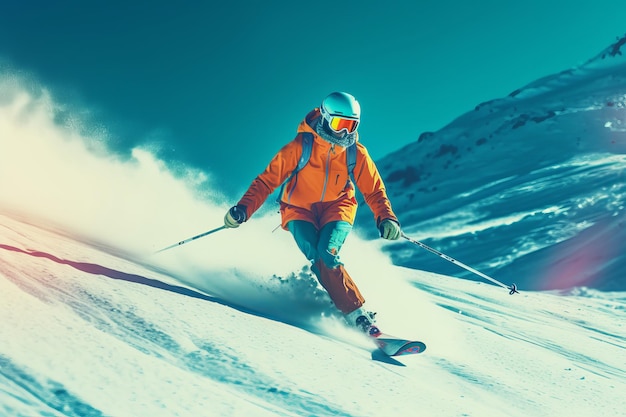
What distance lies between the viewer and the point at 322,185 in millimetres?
5234

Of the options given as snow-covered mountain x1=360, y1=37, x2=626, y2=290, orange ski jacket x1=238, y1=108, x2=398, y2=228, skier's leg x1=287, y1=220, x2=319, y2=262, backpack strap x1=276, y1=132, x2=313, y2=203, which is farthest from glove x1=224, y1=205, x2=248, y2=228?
snow-covered mountain x1=360, y1=37, x2=626, y2=290

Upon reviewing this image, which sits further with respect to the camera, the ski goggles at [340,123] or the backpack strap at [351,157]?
the backpack strap at [351,157]

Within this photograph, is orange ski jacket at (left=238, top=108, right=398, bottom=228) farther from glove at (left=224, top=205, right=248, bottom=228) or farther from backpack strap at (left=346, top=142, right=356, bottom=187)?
glove at (left=224, top=205, right=248, bottom=228)

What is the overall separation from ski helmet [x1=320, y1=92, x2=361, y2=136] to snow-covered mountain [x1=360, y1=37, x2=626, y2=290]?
1044cm

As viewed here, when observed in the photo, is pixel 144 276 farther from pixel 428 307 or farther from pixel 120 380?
pixel 428 307

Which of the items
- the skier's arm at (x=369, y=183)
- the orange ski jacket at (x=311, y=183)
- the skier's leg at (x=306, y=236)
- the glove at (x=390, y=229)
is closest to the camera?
the skier's leg at (x=306, y=236)

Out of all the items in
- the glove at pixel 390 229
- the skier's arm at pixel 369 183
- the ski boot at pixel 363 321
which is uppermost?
the skier's arm at pixel 369 183

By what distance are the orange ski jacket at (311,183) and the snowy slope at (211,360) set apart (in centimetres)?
71

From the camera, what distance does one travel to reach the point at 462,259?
21.0 m

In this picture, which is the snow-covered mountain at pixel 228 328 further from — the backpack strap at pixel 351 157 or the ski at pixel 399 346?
the backpack strap at pixel 351 157

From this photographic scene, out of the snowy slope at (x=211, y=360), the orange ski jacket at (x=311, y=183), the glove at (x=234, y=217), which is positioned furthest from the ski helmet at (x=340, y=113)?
the snowy slope at (x=211, y=360)

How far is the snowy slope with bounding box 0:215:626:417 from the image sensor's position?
2.33 m

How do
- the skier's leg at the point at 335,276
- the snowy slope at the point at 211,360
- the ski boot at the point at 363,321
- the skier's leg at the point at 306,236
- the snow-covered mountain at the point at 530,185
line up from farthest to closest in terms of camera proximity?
1. the snow-covered mountain at the point at 530,185
2. the skier's leg at the point at 306,236
3. the skier's leg at the point at 335,276
4. the ski boot at the point at 363,321
5. the snowy slope at the point at 211,360

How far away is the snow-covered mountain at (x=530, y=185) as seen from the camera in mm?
17422
